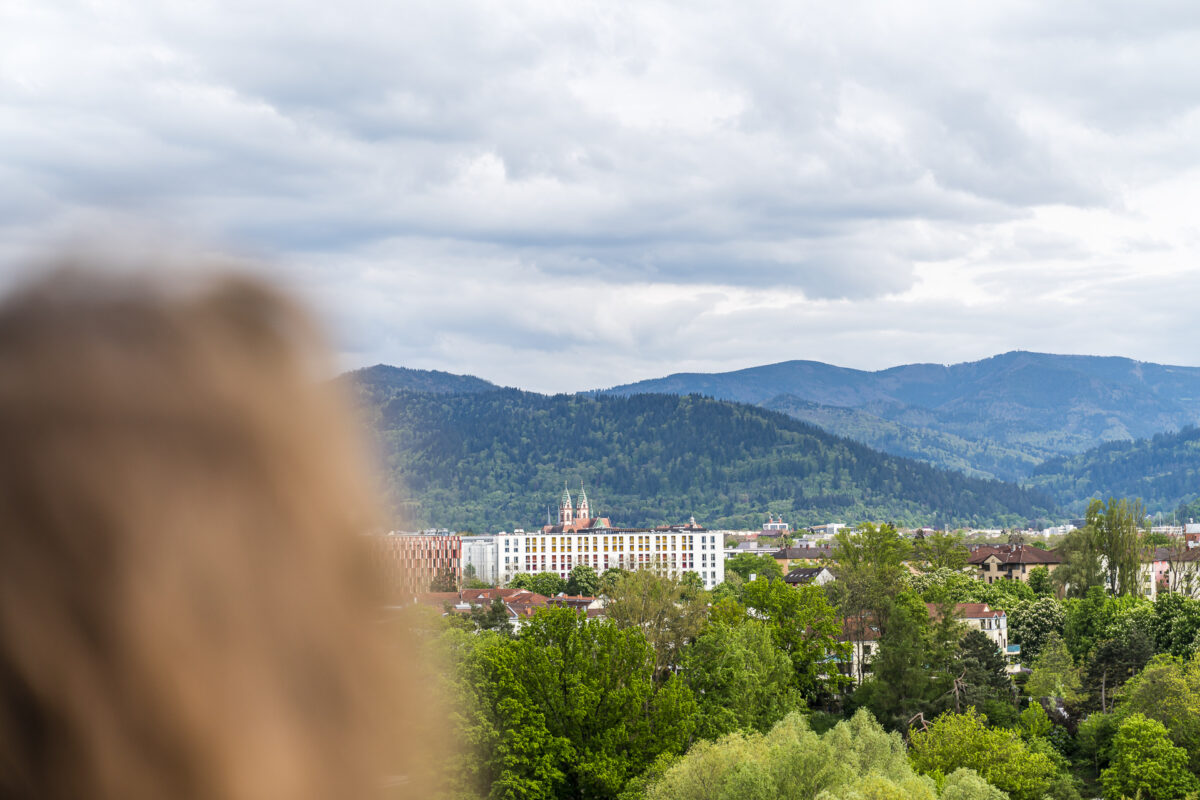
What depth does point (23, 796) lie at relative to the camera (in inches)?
48.7

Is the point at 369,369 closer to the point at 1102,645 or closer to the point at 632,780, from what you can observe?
the point at 632,780

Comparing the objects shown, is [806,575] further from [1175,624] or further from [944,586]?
[1175,624]

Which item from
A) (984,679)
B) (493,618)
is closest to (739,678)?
(984,679)

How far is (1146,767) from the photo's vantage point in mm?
43500

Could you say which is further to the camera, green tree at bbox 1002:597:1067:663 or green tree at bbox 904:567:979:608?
green tree at bbox 904:567:979:608

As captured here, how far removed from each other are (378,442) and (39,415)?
468 millimetres

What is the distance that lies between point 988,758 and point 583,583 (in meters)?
67.8

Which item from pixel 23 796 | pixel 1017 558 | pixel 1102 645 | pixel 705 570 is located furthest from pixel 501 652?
pixel 705 570

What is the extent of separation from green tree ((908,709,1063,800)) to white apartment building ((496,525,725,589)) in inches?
3711

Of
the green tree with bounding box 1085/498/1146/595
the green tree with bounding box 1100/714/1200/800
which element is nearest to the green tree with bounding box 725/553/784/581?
the green tree with bounding box 1085/498/1146/595

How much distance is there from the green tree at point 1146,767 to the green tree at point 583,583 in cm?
6325

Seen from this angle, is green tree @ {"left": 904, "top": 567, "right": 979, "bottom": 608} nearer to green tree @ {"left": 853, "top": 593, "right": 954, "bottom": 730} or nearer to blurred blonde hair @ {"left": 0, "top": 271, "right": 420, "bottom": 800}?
green tree @ {"left": 853, "top": 593, "right": 954, "bottom": 730}

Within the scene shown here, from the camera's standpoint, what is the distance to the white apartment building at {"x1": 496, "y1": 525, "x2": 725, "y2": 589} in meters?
142

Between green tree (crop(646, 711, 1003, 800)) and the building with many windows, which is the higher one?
green tree (crop(646, 711, 1003, 800))
